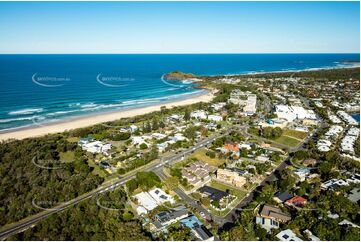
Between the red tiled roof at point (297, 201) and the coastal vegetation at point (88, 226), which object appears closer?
the coastal vegetation at point (88, 226)

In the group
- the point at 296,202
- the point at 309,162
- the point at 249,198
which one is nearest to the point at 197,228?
the point at 249,198

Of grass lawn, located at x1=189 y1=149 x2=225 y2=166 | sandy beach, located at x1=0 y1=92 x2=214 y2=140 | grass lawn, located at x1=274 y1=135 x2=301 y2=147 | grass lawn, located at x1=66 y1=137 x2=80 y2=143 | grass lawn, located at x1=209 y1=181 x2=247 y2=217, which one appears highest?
grass lawn, located at x1=209 y1=181 x2=247 y2=217

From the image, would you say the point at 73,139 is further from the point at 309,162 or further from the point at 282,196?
the point at 309,162

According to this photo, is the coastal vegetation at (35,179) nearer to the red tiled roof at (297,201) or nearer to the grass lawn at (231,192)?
the grass lawn at (231,192)

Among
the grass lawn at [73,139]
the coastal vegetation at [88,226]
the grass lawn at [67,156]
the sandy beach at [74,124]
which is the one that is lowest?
the sandy beach at [74,124]

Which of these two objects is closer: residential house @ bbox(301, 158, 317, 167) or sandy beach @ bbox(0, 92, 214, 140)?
residential house @ bbox(301, 158, 317, 167)

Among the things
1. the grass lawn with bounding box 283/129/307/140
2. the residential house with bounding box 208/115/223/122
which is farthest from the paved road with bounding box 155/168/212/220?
the residential house with bounding box 208/115/223/122

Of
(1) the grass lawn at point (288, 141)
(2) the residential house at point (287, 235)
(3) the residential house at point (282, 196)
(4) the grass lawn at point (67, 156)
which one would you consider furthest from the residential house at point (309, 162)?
(4) the grass lawn at point (67, 156)

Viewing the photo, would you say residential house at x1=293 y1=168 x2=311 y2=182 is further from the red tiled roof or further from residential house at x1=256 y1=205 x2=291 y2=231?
residential house at x1=256 y1=205 x2=291 y2=231
